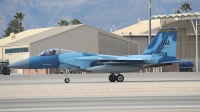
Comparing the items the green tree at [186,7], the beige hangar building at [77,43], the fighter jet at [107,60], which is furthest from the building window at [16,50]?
the green tree at [186,7]

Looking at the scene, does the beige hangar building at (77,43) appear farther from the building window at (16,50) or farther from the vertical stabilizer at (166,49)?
the vertical stabilizer at (166,49)

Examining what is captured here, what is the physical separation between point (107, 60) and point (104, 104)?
15.5m

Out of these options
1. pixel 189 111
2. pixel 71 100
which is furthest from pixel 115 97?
pixel 189 111

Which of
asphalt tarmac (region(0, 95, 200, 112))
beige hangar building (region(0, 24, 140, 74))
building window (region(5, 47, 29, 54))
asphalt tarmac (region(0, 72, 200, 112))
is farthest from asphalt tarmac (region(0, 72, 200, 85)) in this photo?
building window (region(5, 47, 29, 54))

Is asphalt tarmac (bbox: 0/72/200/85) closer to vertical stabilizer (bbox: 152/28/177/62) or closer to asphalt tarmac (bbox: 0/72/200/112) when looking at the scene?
vertical stabilizer (bbox: 152/28/177/62)

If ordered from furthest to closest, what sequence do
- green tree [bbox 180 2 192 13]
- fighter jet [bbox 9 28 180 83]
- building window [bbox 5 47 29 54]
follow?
1. green tree [bbox 180 2 192 13]
2. building window [bbox 5 47 29 54]
3. fighter jet [bbox 9 28 180 83]

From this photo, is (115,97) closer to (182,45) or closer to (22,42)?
(22,42)

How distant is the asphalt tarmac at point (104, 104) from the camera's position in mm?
18609

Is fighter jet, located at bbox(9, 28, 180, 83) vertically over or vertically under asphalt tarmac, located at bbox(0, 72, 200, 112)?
over

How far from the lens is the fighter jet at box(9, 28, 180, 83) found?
35281 mm

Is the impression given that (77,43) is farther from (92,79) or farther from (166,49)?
(166,49)

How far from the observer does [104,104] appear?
20234 mm

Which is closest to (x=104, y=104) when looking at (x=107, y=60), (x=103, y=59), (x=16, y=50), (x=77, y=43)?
(x=103, y=59)

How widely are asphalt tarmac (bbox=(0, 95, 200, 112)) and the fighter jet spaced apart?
12.1 metres
